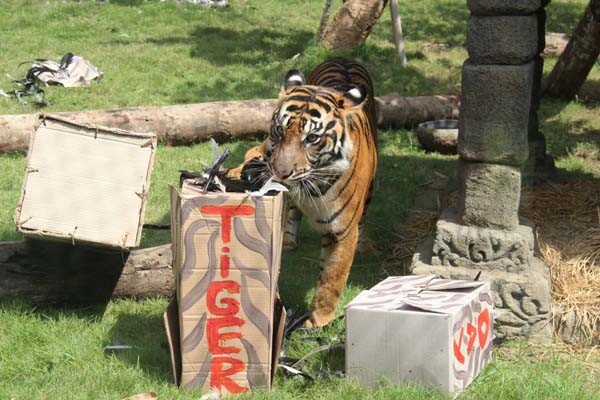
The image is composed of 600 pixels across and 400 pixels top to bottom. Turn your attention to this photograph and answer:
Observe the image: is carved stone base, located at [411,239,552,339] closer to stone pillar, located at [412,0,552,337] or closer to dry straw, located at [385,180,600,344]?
stone pillar, located at [412,0,552,337]

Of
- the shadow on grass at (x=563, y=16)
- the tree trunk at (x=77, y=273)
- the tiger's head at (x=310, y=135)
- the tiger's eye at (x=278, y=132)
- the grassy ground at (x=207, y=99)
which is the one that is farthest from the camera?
the shadow on grass at (x=563, y=16)

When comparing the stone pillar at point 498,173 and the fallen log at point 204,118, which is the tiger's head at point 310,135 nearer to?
the stone pillar at point 498,173

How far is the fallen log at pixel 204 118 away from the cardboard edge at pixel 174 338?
4447 mm

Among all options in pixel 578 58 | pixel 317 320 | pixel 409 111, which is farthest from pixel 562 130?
pixel 317 320

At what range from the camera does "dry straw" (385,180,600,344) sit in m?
5.05

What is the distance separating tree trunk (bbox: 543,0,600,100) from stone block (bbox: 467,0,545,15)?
500cm

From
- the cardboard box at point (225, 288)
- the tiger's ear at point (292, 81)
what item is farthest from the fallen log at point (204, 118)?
the cardboard box at point (225, 288)

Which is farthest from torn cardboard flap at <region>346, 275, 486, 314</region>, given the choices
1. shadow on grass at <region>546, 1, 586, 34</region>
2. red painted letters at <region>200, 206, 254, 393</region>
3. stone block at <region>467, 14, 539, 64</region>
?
shadow on grass at <region>546, 1, 586, 34</region>

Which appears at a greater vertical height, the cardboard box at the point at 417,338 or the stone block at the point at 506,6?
the stone block at the point at 506,6

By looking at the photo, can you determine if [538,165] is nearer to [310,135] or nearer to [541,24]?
[541,24]

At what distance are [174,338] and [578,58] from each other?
7.49 metres

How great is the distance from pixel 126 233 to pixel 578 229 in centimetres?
346

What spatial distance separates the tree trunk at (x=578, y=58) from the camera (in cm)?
957

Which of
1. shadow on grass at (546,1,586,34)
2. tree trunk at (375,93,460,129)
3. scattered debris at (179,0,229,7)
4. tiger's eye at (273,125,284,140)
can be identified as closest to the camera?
tiger's eye at (273,125,284,140)
